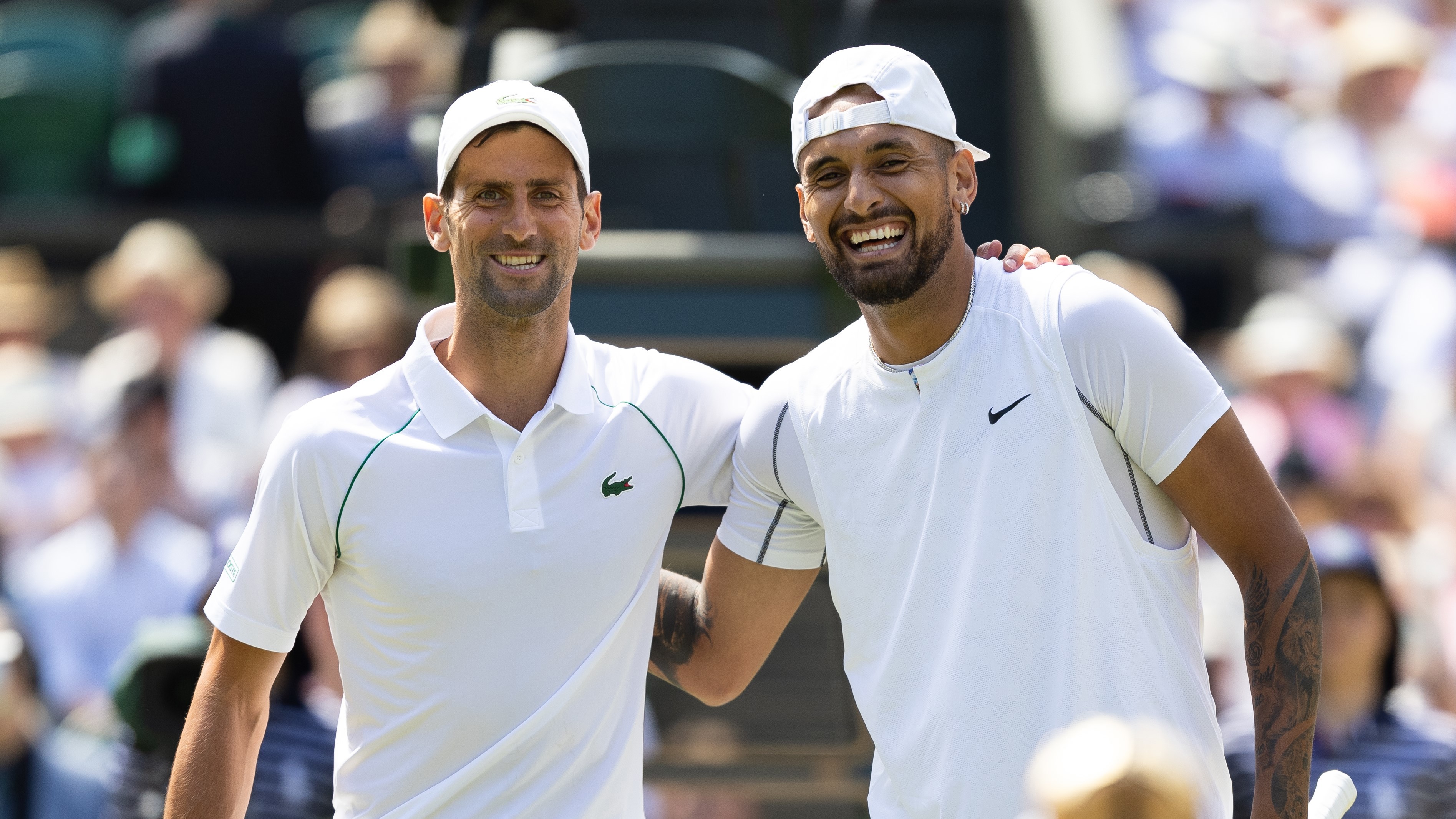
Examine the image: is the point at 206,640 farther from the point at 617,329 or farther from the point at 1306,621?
the point at 1306,621

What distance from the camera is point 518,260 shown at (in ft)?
9.61

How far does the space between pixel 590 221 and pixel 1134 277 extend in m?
2.68

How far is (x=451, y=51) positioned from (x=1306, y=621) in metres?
4.58

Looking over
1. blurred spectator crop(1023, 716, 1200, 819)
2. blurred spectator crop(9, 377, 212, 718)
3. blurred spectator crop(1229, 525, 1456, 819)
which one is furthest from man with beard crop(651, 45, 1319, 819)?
blurred spectator crop(9, 377, 212, 718)

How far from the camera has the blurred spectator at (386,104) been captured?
6.38m

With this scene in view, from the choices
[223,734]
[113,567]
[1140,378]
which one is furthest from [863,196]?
[113,567]

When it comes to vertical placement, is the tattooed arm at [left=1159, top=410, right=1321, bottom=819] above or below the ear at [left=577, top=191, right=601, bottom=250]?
below

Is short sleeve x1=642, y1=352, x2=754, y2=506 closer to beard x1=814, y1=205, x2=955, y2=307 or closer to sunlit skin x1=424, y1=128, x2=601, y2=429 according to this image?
sunlit skin x1=424, y1=128, x2=601, y2=429

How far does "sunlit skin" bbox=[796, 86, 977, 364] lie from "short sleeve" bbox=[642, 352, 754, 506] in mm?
427

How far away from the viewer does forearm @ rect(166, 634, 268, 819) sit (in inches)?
111

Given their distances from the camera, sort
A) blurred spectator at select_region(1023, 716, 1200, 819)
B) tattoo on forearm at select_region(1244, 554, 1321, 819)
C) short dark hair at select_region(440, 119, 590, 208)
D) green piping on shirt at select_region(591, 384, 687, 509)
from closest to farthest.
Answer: blurred spectator at select_region(1023, 716, 1200, 819) → tattoo on forearm at select_region(1244, 554, 1321, 819) → short dark hair at select_region(440, 119, 590, 208) → green piping on shirt at select_region(591, 384, 687, 509)

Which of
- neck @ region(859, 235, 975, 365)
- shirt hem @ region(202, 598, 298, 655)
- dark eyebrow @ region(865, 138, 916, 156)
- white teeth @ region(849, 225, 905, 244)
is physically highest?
dark eyebrow @ region(865, 138, 916, 156)

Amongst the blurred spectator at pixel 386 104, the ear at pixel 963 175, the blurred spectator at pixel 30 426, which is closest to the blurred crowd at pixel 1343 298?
the ear at pixel 963 175

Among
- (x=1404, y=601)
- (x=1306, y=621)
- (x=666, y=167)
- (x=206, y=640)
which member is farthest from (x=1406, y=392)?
(x=206, y=640)
